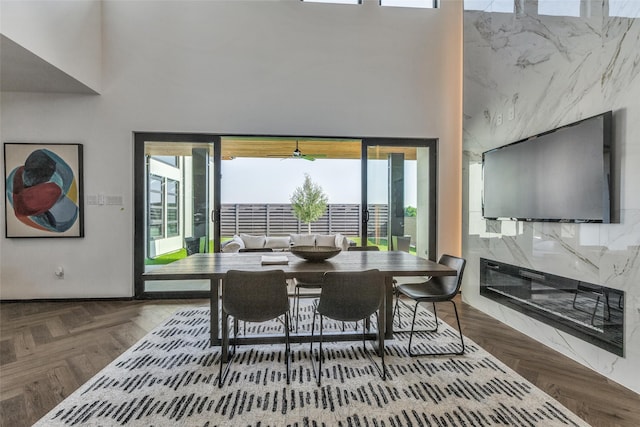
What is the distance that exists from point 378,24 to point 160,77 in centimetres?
313

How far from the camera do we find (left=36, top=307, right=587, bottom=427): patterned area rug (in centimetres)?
188

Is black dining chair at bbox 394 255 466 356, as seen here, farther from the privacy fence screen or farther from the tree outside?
the privacy fence screen

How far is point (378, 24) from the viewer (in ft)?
15.1

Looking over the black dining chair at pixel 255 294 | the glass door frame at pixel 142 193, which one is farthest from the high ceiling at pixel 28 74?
the black dining chair at pixel 255 294

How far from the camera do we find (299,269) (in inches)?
95.6

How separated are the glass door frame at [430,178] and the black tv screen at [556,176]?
0.95 meters

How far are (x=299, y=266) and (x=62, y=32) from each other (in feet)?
12.2

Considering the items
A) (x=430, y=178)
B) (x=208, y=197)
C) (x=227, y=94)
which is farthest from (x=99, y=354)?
(x=430, y=178)

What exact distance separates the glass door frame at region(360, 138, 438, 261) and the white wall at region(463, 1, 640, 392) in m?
0.46

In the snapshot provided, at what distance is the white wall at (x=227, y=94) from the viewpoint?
4242mm

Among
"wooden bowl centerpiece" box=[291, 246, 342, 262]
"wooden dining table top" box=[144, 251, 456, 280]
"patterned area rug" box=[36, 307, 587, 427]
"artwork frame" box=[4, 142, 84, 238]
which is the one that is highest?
"artwork frame" box=[4, 142, 84, 238]

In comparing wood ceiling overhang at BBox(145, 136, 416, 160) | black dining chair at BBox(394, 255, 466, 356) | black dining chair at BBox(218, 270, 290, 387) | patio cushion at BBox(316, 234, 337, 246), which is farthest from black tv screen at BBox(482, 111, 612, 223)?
patio cushion at BBox(316, 234, 337, 246)

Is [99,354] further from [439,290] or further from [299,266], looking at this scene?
[439,290]

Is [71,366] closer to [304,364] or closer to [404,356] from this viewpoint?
[304,364]
